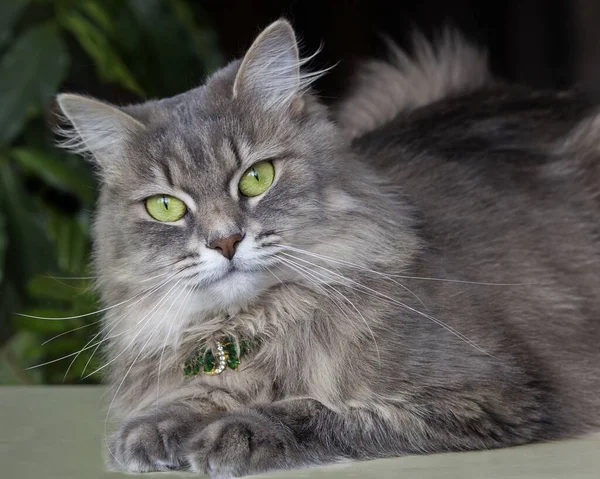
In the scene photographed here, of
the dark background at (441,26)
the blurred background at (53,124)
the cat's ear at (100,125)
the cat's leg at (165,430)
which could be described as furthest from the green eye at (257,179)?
the dark background at (441,26)

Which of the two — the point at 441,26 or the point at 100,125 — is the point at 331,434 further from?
the point at 441,26

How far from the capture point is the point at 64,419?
7.06ft

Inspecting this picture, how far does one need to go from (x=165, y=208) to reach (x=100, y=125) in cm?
25

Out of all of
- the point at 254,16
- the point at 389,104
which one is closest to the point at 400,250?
the point at 389,104

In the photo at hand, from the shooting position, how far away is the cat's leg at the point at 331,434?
1.57 m

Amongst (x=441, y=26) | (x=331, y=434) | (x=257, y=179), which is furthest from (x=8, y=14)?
(x=441, y=26)

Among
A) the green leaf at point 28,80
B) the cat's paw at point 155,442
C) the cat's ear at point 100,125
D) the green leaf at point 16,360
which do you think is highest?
the green leaf at point 28,80

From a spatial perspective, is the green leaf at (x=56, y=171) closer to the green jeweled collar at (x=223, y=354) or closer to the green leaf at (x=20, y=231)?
the green leaf at (x=20, y=231)

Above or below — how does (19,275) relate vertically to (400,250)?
below

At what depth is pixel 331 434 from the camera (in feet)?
5.41

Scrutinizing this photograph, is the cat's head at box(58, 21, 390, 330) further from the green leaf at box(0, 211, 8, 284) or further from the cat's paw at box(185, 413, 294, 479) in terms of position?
the green leaf at box(0, 211, 8, 284)

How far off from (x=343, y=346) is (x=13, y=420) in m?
0.80

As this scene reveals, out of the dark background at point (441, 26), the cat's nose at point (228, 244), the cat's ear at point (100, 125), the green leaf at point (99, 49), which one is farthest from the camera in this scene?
the dark background at point (441, 26)

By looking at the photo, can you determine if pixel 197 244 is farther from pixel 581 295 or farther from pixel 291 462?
pixel 581 295
